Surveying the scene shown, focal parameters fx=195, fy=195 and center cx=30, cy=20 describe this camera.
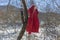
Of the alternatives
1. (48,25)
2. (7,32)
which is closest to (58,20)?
(48,25)

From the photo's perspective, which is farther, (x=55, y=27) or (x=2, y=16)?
(x=2, y=16)

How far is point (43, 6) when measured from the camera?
140 inches

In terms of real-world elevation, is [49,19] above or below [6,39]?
above

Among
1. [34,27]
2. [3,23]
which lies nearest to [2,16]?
[3,23]

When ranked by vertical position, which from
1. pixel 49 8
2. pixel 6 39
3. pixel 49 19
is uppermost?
pixel 49 8

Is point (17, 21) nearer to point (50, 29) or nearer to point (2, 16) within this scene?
point (2, 16)

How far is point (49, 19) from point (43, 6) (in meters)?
0.26

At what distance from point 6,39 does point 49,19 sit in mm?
868

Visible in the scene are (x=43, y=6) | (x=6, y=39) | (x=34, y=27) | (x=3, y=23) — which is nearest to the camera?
(x=34, y=27)

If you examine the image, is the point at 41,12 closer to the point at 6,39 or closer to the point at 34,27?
the point at 6,39

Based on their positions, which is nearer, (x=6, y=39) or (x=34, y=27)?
(x=34, y=27)

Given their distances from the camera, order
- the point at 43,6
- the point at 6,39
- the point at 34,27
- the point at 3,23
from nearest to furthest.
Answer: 1. the point at 34,27
2. the point at 6,39
3. the point at 43,6
4. the point at 3,23

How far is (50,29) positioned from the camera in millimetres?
3455

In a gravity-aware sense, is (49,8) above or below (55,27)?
above
